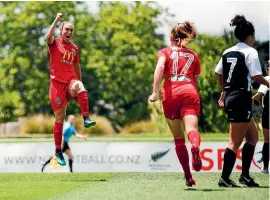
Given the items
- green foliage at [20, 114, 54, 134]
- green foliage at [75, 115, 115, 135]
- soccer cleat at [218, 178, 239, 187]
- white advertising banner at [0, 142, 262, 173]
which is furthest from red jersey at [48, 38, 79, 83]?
green foliage at [20, 114, 54, 134]

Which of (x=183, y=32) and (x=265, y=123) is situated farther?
(x=265, y=123)

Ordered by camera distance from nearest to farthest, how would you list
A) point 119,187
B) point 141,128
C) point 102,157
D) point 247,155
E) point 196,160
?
point 196,160, point 119,187, point 247,155, point 102,157, point 141,128

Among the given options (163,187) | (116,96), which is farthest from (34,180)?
(116,96)

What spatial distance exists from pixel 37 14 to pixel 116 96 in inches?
353

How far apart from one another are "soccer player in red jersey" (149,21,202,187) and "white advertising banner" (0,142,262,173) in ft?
46.5

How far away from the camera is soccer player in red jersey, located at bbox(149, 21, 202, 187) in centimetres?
1014

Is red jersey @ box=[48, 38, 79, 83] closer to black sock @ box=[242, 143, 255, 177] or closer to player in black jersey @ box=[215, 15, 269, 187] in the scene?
player in black jersey @ box=[215, 15, 269, 187]

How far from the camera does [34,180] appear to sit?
12.3 m

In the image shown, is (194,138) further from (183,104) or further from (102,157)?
(102,157)

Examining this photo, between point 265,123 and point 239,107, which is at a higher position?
point 239,107

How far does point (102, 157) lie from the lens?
25.1 m

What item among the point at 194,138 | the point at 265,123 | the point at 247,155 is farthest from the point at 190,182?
the point at 265,123

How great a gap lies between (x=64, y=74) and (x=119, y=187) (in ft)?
9.05

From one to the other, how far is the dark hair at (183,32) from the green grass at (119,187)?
5.95 feet
